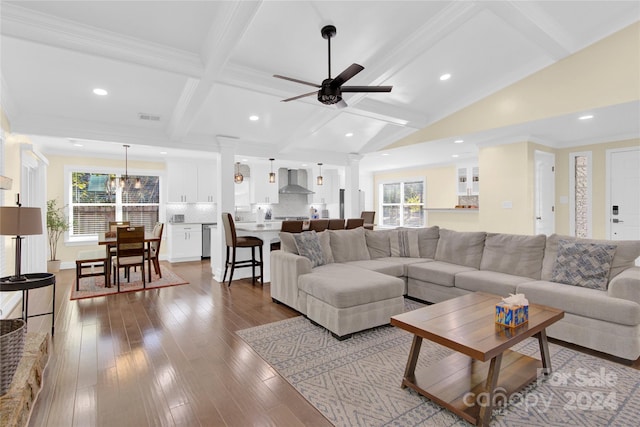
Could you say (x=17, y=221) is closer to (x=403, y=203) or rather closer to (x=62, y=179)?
(x=62, y=179)

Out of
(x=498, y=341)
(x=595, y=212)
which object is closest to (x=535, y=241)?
(x=498, y=341)

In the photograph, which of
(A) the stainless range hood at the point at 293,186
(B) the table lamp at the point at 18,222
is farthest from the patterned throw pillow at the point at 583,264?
(A) the stainless range hood at the point at 293,186

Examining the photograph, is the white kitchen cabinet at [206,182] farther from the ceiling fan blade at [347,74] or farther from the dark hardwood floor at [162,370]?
the ceiling fan blade at [347,74]

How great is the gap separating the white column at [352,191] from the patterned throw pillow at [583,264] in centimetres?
437

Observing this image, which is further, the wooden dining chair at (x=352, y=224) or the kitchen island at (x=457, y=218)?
the kitchen island at (x=457, y=218)

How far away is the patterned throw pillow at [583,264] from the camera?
291cm

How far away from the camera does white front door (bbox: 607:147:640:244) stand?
16.9 ft

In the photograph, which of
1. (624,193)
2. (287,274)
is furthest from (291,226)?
(624,193)

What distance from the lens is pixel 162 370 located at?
242 cm

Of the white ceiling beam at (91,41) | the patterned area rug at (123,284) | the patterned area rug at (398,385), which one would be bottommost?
the patterned area rug at (398,385)

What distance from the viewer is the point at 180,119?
14.6 feet

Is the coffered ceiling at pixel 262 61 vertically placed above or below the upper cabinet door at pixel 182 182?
above

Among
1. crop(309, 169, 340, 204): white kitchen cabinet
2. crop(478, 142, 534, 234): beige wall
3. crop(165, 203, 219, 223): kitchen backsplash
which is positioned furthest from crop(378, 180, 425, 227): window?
crop(165, 203, 219, 223): kitchen backsplash

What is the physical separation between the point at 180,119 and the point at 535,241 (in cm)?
470
